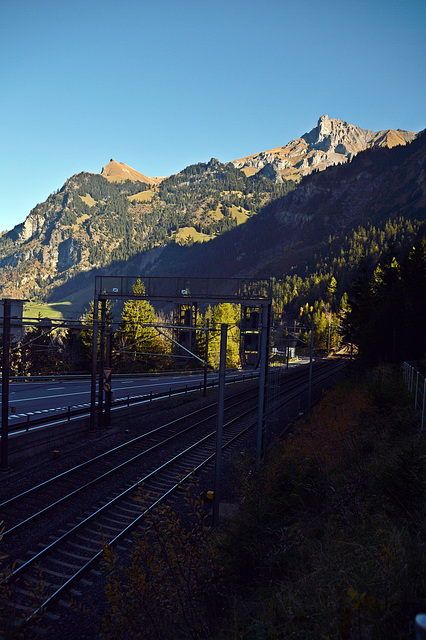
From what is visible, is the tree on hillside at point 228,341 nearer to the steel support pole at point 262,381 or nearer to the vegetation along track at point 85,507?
the vegetation along track at point 85,507

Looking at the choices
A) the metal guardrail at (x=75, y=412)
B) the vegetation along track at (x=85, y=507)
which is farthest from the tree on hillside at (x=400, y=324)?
the metal guardrail at (x=75, y=412)

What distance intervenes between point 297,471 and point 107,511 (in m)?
6.47

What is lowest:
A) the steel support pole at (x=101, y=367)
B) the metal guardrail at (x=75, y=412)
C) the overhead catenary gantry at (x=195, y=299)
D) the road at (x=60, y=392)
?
the road at (x=60, y=392)

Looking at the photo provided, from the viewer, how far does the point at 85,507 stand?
1333cm

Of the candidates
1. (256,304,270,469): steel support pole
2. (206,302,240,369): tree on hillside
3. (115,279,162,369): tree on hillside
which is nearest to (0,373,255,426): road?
(115,279,162,369): tree on hillside

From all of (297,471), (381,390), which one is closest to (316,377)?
(381,390)

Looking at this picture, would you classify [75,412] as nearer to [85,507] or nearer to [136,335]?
[85,507]

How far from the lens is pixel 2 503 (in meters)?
13.1

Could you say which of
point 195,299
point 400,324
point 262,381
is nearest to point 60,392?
point 195,299

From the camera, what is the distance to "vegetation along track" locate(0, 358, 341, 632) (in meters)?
9.71

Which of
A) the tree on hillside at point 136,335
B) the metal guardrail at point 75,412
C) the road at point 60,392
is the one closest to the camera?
the metal guardrail at point 75,412

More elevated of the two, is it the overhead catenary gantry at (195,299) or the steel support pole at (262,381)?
the overhead catenary gantry at (195,299)

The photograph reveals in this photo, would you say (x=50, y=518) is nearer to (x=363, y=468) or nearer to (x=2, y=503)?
(x=2, y=503)

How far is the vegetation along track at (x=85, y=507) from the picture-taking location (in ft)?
31.9
